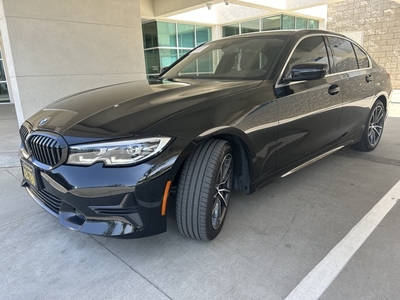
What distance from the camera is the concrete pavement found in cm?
184

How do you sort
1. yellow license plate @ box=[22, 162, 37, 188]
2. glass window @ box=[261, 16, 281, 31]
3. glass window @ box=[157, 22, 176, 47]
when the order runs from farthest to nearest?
glass window @ box=[261, 16, 281, 31] → glass window @ box=[157, 22, 176, 47] → yellow license plate @ box=[22, 162, 37, 188]

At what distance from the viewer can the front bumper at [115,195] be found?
69.8 inches

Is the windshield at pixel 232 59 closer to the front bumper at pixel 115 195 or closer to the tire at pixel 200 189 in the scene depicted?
the tire at pixel 200 189

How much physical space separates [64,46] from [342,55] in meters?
4.10

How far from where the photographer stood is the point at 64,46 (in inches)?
193

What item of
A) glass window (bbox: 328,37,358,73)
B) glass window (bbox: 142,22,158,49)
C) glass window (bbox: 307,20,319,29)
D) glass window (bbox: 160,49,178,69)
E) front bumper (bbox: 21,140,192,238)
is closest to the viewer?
front bumper (bbox: 21,140,192,238)

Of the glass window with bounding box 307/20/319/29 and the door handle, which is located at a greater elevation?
the glass window with bounding box 307/20/319/29

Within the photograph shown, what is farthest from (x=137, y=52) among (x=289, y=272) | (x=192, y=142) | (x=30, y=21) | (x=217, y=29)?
(x=217, y=29)

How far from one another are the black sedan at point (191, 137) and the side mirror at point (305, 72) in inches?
0.4

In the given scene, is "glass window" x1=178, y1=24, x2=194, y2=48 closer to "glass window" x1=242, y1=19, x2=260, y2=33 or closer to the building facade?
"glass window" x1=242, y1=19, x2=260, y2=33

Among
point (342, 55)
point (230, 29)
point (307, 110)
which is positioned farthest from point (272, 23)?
point (307, 110)

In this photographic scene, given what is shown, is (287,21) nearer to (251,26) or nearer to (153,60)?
(251,26)

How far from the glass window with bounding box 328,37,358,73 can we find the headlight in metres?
2.46

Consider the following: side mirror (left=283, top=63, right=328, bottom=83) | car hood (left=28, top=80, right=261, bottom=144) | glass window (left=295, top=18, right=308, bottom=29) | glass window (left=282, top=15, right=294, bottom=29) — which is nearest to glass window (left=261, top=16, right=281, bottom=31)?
glass window (left=282, top=15, right=294, bottom=29)
